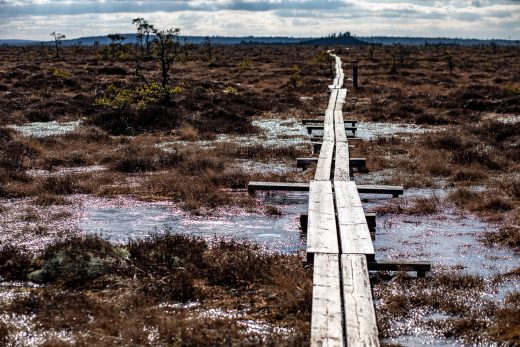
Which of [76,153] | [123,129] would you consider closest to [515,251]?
[76,153]

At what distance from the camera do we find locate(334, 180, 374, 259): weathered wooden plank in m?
7.27

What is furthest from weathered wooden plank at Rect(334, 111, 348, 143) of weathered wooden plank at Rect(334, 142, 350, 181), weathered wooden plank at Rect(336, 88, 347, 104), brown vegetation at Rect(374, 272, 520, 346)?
brown vegetation at Rect(374, 272, 520, 346)

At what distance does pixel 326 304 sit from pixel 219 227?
434 cm

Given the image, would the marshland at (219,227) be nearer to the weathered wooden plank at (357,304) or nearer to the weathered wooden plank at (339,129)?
the weathered wooden plank at (357,304)

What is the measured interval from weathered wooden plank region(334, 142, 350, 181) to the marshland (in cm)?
75

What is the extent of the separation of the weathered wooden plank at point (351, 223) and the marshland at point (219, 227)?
0.54 metres

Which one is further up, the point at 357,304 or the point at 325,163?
the point at 325,163

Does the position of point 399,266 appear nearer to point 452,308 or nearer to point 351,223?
point 452,308

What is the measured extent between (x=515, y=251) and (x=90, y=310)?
245 inches

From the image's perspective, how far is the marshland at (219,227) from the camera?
620 centimetres

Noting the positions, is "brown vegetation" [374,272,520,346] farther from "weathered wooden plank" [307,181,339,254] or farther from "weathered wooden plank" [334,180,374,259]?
"weathered wooden plank" [307,181,339,254]

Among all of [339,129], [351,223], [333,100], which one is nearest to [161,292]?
[351,223]

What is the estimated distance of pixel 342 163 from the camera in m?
12.5

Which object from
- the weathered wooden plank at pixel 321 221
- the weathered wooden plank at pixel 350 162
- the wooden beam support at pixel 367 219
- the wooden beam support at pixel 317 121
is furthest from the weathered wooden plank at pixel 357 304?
the wooden beam support at pixel 317 121
